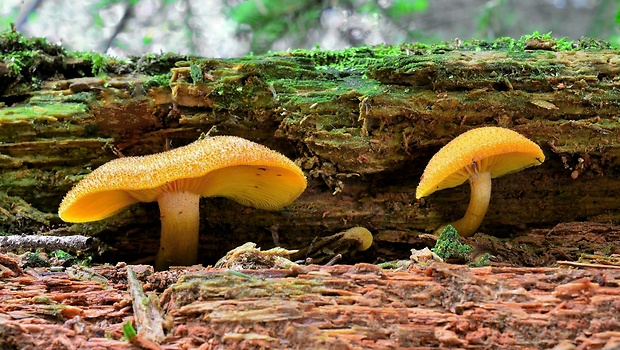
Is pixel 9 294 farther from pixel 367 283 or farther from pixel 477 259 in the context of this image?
pixel 477 259

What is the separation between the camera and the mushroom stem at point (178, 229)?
10.5 ft

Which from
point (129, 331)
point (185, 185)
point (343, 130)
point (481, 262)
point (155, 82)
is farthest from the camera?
point (155, 82)

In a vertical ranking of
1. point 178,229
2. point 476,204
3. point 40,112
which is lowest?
point 178,229

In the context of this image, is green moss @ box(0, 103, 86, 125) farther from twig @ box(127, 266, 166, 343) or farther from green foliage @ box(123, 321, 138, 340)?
green foliage @ box(123, 321, 138, 340)

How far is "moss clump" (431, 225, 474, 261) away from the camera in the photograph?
103 inches

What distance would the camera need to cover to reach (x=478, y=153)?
2.81 meters

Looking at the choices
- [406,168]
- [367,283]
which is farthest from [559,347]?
[406,168]

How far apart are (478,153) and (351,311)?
1370 mm

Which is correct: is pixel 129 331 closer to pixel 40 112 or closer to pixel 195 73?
pixel 195 73

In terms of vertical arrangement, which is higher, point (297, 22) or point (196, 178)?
point (297, 22)

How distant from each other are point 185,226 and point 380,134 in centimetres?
150

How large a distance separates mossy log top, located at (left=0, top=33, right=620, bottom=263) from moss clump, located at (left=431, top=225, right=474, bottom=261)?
2.38 feet

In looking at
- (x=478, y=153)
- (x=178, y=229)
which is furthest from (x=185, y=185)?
(x=478, y=153)

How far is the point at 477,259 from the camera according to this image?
2742mm
